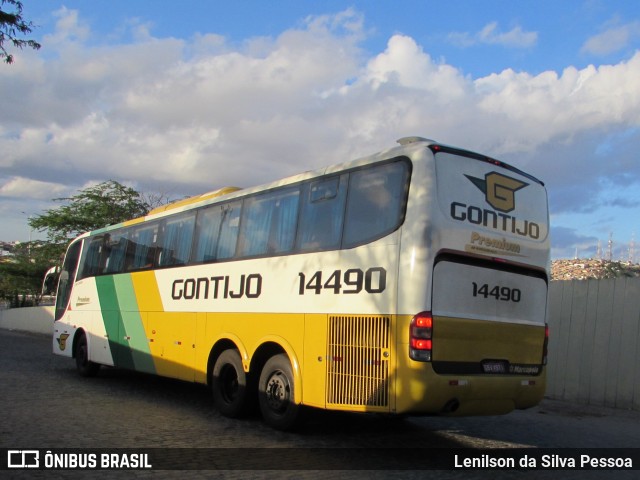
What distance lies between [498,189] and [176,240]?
6.08 meters

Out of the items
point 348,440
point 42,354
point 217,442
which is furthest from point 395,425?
point 42,354

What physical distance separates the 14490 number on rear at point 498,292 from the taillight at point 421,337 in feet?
2.79

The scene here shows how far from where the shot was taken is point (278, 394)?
8.36m

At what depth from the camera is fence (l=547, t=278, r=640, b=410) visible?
38.5 feet

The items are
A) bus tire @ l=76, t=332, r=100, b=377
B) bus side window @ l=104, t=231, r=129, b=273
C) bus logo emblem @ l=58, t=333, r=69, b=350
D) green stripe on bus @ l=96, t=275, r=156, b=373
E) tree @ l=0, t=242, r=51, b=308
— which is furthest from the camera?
tree @ l=0, t=242, r=51, b=308

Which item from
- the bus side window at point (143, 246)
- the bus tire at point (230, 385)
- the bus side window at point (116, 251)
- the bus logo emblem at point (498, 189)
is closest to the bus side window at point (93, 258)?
the bus side window at point (116, 251)

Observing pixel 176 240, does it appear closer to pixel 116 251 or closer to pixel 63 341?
pixel 116 251

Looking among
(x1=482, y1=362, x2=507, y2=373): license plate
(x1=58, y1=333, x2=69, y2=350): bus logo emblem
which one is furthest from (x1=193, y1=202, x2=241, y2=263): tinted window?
(x1=58, y1=333, x2=69, y2=350): bus logo emblem

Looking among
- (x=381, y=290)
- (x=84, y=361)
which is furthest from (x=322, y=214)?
(x=84, y=361)

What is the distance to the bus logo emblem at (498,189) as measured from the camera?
745 centimetres

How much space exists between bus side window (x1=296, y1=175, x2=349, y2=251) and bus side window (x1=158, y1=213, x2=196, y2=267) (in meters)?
3.25

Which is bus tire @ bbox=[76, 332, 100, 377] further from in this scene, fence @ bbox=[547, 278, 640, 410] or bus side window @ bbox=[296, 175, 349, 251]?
fence @ bbox=[547, 278, 640, 410]

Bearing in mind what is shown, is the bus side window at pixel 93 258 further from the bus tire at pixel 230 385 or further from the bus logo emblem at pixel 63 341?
the bus tire at pixel 230 385

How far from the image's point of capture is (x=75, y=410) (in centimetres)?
930
